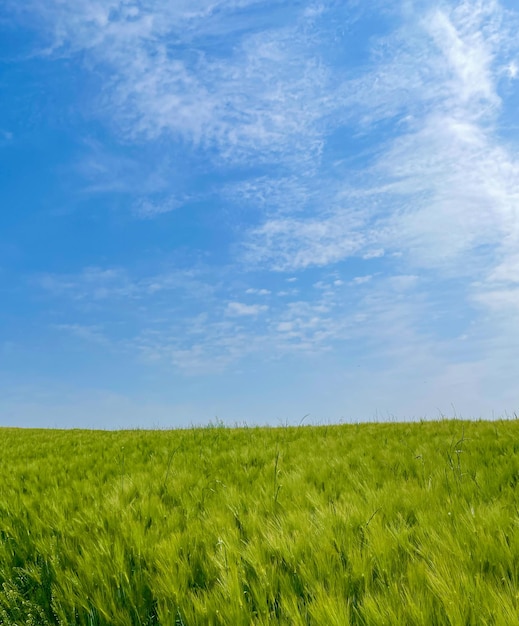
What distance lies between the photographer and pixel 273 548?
2.63 m

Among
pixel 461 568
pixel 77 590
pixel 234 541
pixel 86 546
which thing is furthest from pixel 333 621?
pixel 86 546

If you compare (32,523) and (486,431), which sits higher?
(486,431)

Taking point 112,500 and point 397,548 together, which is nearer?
point 397,548

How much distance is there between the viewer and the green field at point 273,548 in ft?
6.91

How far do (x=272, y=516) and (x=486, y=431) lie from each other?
609 cm

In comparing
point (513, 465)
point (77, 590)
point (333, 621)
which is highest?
point (513, 465)

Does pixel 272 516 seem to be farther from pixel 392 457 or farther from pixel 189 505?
pixel 392 457

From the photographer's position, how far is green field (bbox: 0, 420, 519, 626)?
211 cm

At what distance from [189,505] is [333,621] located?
6.98 ft

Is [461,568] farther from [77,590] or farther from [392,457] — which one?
[392,457]

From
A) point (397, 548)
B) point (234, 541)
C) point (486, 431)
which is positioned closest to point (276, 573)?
point (234, 541)

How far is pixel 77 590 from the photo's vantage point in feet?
9.03

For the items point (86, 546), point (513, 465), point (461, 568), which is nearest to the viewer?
point (461, 568)

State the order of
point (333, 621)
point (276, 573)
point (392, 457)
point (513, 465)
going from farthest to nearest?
point (392, 457) → point (513, 465) → point (276, 573) → point (333, 621)
